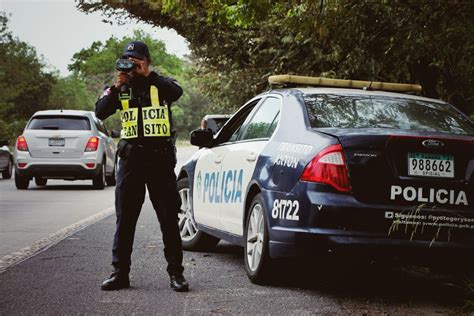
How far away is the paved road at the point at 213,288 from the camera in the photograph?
20.2 feet

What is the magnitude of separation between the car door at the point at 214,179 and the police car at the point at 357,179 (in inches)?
29.5

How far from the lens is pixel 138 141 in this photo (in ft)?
22.8

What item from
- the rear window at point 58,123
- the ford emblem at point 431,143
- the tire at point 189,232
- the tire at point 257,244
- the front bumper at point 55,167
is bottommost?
the front bumper at point 55,167

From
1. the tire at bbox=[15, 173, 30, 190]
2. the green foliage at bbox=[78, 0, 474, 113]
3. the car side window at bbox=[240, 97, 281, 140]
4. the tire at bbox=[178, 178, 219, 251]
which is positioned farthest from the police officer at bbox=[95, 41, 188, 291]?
the tire at bbox=[15, 173, 30, 190]

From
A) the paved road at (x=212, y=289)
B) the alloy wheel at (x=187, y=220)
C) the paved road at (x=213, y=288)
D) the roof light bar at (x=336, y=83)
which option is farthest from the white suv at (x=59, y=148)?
the roof light bar at (x=336, y=83)

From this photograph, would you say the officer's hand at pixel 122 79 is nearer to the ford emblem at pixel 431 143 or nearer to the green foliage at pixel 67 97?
the ford emblem at pixel 431 143

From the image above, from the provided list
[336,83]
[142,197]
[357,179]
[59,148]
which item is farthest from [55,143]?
[357,179]

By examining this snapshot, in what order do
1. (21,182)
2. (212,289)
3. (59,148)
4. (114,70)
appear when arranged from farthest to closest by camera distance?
(114,70), (21,182), (59,148), (212,289)

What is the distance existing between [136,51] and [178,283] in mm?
1735

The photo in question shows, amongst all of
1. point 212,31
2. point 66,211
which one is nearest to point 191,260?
point 66,211

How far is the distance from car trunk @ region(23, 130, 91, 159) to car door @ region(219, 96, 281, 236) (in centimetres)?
1201

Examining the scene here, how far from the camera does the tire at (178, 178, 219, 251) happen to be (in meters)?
9.18

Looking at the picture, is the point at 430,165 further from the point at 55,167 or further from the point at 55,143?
the point at 55,143

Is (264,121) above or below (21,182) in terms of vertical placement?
above
